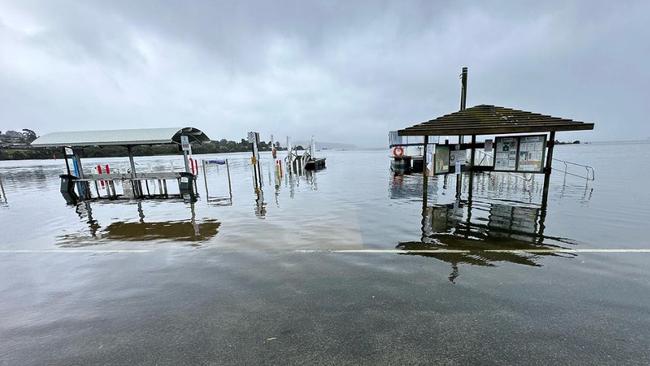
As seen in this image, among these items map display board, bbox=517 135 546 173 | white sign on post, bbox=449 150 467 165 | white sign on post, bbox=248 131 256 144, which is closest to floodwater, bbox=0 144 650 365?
map display board, bbox=517 135 546 173

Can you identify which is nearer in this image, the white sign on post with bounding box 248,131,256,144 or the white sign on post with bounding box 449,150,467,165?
the white sign on post with bounding box 449,150,467,165

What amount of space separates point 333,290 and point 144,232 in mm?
6525

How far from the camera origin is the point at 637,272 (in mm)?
4848

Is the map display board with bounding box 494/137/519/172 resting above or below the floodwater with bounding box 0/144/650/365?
above

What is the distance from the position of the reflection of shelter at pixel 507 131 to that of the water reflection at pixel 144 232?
276 inches

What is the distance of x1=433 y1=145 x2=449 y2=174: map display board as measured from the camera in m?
10.2

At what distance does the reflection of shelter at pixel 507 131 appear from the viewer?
8148 mm

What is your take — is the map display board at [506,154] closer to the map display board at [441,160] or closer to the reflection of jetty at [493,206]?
the reflection of jetty at [493,206]

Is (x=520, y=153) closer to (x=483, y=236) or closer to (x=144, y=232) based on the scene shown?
(x=483, y=236)

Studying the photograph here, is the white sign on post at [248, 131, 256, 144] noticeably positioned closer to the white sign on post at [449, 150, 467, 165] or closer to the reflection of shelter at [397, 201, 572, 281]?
the white sign on post at [449, 150, 467, 165]

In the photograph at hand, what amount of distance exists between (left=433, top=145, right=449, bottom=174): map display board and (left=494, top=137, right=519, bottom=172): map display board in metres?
1.58

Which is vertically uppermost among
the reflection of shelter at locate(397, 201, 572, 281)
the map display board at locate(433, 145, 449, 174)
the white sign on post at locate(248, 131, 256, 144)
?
the white sign on post at locate(248, 131, 256, 144)

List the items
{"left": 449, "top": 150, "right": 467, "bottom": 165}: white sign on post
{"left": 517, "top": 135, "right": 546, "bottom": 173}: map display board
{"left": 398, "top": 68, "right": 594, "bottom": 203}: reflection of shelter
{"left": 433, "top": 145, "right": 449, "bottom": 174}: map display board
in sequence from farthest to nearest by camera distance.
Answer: {"left": 449, "top": 150, "right": 467, "bottom": 165}: white sign on post → {"left": 433, "top": 145, "right": 449, "bottom": 174}: map display board → {"left": 517, "top": 135, "right": 546, "bottom": 173}: map display board → {"left": 398, "top": 68, "right": 594, "bottom": 203}: reflection of shelter

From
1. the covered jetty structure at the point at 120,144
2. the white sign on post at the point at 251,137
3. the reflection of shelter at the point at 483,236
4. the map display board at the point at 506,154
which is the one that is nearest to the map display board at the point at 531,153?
the map display board at the point at 506,154
